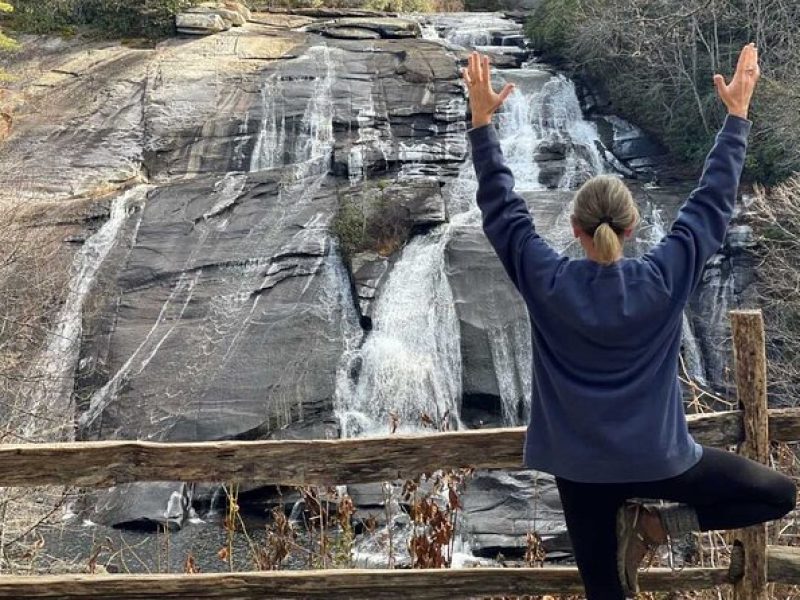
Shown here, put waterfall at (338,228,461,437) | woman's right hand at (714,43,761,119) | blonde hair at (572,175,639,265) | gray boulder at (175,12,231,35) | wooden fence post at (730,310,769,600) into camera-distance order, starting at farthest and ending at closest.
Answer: gray boulder at (175,12,231,35)
waterfall at (338,228,461,437)
wooden fence post at (730,310,769,600)
woman's right hand at (714,43,761,119)
blonde hair at (572,175,639,265)

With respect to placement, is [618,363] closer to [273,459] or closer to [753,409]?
[753,409]

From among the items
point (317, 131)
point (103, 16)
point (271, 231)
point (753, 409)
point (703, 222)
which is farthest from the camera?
point (103, 16)

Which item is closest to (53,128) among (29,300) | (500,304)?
(29,300)

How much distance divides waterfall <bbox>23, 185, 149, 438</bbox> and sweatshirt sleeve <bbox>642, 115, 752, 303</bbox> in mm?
11632

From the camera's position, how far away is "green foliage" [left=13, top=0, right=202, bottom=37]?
75.2 ft

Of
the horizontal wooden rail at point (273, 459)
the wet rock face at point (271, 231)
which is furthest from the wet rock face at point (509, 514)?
the horizontal wooden rail at point (273, 459)

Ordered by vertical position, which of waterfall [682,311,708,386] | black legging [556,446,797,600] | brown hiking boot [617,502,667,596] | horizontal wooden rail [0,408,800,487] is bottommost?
waterfall [682,311,708,386]

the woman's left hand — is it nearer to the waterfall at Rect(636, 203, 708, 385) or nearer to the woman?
the woman

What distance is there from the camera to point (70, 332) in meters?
14.8

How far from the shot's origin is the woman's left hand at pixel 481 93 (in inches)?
122

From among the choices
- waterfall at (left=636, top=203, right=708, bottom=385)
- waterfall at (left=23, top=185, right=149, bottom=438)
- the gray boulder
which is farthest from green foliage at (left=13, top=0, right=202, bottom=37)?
waterfall at (left=636, top=203, right=708, bottom=385)

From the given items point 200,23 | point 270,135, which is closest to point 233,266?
point 270,135

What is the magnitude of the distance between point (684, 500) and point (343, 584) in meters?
1.67

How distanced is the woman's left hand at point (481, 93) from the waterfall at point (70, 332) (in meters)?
11.2
